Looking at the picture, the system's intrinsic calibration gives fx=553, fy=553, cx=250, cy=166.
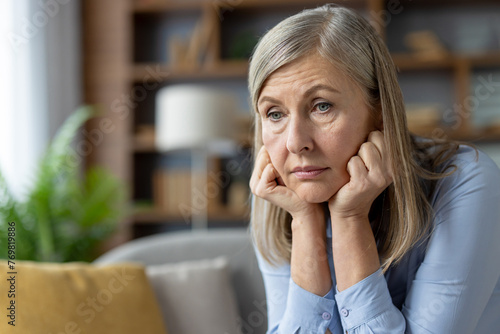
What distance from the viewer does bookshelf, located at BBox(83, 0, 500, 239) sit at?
377 centimetres

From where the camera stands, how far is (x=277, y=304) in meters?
1.32

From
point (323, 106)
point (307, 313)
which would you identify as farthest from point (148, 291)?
point (323, 106)

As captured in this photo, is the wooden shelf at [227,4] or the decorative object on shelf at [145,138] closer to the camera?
the wooden shelf at [227,4]

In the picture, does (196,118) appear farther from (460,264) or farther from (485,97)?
(460,264)

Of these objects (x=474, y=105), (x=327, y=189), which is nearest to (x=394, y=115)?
(x=327, y=189)

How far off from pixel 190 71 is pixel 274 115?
295 centimetres

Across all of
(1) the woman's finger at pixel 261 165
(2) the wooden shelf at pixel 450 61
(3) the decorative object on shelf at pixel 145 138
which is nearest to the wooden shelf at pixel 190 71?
(3) the decorative object on shelf at pixel 145 138

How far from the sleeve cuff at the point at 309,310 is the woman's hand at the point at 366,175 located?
0.21 meters

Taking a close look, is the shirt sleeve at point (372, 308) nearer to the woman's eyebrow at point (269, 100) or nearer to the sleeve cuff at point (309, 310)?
the sleeve cuff at point (309, 310)

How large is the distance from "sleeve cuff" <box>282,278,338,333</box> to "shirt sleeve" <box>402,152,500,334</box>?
16 centimetres

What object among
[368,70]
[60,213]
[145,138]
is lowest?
[60,213]

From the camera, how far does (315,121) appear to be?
1052 millimetres

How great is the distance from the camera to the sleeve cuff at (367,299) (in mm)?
1082

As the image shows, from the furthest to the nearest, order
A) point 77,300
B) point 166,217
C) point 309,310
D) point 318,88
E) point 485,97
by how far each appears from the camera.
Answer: point 166,217, point 485,97, point 77,300, point 309,310, point 318,88
